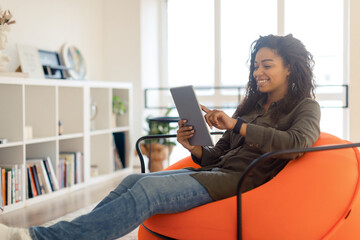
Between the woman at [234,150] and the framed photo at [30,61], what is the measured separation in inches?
87.5

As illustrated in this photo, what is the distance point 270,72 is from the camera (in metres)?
1.90

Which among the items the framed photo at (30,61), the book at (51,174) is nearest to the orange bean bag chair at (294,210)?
the book at (51,174)

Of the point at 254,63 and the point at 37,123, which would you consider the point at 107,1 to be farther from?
the point at 254,63

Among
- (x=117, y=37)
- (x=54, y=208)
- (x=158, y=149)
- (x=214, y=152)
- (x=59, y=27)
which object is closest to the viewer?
(x=214, y=152)

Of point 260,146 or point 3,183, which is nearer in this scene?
point 260,146

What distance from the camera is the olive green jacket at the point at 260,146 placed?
165cm

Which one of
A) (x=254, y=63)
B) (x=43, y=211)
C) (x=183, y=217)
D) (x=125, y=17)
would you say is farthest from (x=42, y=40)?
(x=183, y=217)

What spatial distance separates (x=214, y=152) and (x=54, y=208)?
1.70 m

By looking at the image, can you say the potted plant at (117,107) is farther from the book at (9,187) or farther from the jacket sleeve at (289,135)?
the jacket sleeve at (289,135)

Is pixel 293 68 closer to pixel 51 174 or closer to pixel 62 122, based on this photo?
pixel 51 174

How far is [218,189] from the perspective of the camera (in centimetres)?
172

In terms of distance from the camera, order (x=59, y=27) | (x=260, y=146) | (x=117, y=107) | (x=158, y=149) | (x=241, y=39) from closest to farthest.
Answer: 1. (x=260, y=146)
2. (x=59, y=27)
3. (x=158, y=149)
4. (x=117, y=107)
5. (x=241, y=39)

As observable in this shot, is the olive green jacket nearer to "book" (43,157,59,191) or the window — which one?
"book" (43,157,59,191)

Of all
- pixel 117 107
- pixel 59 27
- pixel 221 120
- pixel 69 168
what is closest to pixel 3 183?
pixel 69 168
